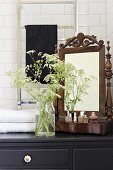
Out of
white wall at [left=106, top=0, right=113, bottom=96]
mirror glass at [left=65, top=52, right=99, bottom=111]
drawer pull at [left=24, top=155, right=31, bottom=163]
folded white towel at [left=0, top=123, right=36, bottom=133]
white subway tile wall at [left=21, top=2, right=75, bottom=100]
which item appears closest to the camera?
drawer pull at [left=24, top=155, right=31, bottom=163]

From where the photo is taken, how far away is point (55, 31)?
6.14ft

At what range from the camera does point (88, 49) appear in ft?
5.44

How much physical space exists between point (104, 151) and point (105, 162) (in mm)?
55

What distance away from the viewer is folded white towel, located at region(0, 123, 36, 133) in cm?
153

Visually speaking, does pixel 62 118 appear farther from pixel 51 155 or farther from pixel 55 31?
pixel 55 31

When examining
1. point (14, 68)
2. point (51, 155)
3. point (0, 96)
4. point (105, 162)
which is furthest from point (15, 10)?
point (105, 162)

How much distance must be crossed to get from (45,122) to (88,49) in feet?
1.63

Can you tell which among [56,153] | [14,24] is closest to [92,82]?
[56,153]

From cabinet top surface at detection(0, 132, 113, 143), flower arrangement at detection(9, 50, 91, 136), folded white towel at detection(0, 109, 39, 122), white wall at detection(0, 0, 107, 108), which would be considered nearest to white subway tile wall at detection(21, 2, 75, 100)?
white wall at detection(0, 0, 107, 108)

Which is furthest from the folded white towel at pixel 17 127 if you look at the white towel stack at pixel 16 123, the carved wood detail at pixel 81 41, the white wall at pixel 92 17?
the white wall at pixel 92 17

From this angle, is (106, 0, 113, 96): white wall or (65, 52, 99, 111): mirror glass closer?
(65, 52, 99, 111): mirror glass

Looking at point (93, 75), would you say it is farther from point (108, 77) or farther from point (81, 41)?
point (81, 41)

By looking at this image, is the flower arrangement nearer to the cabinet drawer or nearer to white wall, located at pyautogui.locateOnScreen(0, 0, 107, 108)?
the cabinet drawer

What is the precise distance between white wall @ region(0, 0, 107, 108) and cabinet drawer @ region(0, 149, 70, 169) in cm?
56
